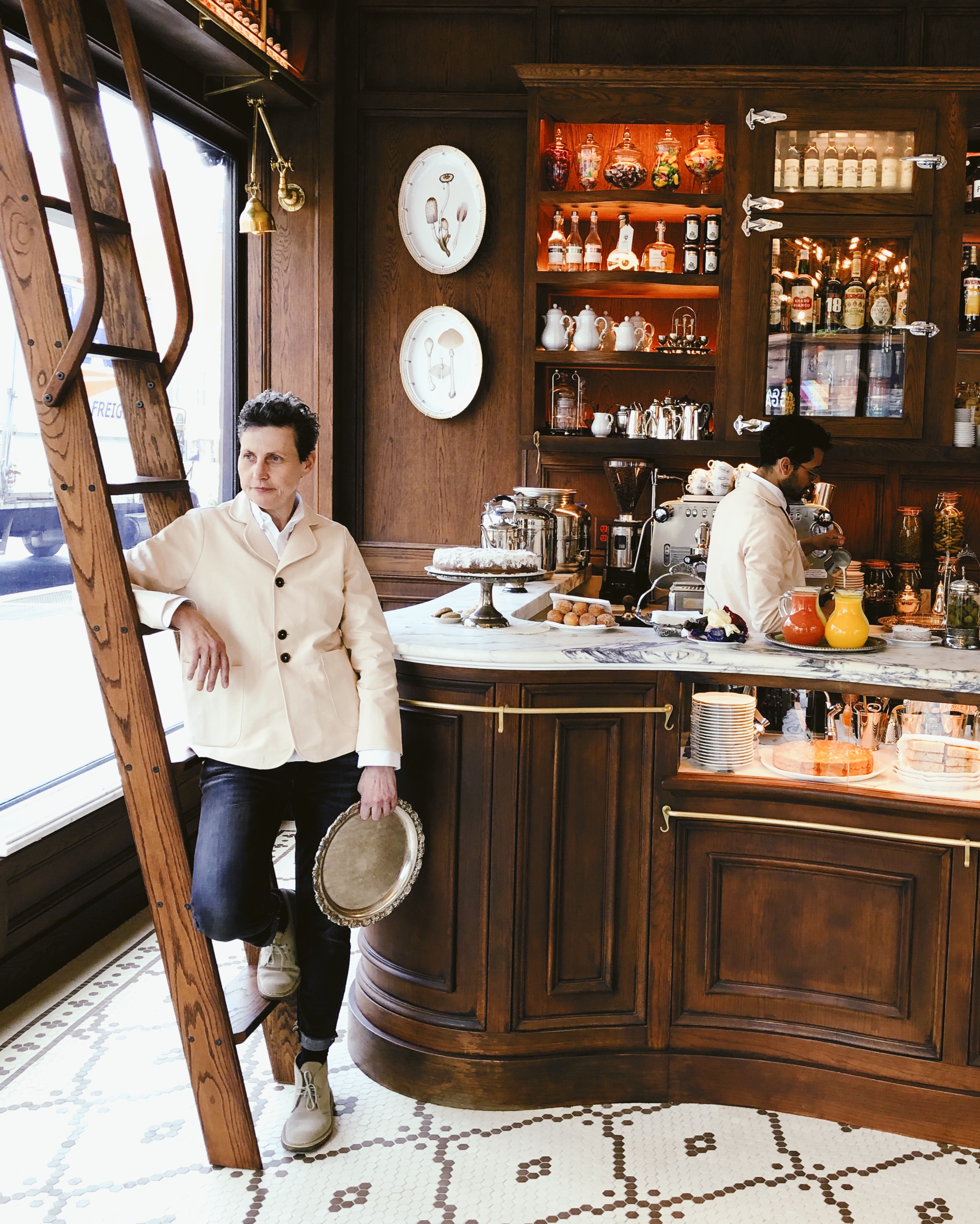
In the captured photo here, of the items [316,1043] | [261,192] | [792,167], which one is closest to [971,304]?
[792,167]

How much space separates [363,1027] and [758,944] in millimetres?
1059

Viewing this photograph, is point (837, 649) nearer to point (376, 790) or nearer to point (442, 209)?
point (376, 790)

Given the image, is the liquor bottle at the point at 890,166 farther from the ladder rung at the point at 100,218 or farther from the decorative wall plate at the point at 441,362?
the ladder rung at the point at 100,218

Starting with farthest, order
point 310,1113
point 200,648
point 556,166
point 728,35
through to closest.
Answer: point 728,35
point 556,166
point 310,1113
point 200,648

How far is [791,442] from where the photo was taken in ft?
12.6

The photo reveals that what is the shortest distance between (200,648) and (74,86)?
1.23m

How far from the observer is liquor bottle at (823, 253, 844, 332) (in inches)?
188

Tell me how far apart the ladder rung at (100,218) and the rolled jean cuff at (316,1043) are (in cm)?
189

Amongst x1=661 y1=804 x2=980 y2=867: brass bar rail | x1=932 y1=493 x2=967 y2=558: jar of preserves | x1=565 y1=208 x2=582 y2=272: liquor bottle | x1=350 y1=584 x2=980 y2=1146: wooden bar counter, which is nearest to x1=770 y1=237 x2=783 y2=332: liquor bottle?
x1=565 y1=208 x2=582 y2=272: liquor bottle

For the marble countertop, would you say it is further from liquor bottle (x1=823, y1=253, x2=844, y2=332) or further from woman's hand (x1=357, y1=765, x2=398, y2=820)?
liquor bottle (x1=823, y1=253, x2=844, y2=332)

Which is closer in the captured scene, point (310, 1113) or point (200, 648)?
point (200, 648)

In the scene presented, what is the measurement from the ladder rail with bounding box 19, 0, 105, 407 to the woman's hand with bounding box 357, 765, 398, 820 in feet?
3.39

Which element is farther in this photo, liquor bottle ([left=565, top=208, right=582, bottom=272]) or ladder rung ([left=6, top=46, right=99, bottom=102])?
liquor bottle ([left=565, top=208, right=582, bottom=272])

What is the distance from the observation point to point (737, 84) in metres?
4.59
